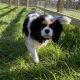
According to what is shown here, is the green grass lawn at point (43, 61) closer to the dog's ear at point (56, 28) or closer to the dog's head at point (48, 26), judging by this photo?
the dog's ear at point (56, 28)

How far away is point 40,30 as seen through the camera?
398 centimetres

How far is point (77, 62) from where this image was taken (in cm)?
410

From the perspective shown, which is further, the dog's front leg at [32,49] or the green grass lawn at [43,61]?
the dog's front leg at [32,49]

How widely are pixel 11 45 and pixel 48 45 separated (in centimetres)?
73

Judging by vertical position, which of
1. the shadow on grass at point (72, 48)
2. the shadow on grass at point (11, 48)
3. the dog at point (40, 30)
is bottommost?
the shadow on grass at point (11, 48)

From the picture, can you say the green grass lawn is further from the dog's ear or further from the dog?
→ the dog's ear

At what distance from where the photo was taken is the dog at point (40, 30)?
3.92 m

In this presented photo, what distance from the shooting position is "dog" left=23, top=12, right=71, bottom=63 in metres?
3.92

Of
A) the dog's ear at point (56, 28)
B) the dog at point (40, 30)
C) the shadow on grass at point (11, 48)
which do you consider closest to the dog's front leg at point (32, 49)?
the dog at point (40, 30)

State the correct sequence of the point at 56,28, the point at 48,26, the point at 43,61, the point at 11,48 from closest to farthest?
the point at 48,26 < the point at 56,28 < the point at 43,61 < the point at 11,48

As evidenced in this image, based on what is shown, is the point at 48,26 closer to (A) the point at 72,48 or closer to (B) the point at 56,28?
(B) the point at 56,28

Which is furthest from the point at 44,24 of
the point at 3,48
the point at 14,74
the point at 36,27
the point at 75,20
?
the point at 75,20

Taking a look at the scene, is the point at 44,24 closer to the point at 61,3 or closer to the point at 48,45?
the point at 48,45

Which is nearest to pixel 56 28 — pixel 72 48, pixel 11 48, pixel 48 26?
pixel 48 26
